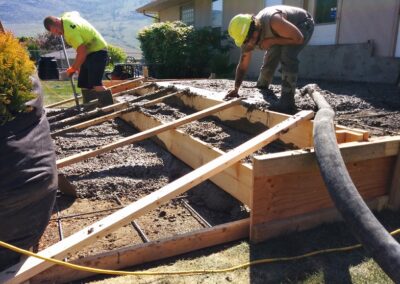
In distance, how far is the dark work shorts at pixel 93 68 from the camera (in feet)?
18.8

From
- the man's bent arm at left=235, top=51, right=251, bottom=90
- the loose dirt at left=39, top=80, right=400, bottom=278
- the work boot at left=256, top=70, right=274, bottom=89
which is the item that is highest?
the man's bent arm at left=235, top=51, right=251, bottom=90

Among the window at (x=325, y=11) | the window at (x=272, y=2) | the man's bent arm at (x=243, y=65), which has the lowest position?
the man's bent arm at (x=243, y=65)

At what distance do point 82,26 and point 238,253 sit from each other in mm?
4464

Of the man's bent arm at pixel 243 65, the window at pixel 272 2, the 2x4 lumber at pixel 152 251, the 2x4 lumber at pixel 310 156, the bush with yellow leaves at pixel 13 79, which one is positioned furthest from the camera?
the window at pixel 272 2

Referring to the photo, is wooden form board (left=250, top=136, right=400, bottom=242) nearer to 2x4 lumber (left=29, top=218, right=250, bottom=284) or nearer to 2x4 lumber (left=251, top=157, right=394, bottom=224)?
2x4 lumber (left=251, top=157, right=394, bottom=224)

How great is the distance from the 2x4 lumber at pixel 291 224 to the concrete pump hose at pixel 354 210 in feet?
2.00

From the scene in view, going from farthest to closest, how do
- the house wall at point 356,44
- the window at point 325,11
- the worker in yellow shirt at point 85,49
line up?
the window at point 325,11 < the house wall at point 356,44 < the worker in yellow shirt at point 85,49

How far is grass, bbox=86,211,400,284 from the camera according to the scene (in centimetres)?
206

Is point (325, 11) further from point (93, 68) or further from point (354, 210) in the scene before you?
point (354, 210)

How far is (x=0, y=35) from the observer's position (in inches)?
79.6

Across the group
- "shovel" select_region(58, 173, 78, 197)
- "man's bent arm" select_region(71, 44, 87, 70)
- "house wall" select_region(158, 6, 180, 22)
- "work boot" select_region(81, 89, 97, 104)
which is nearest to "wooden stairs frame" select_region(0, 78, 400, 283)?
"shovel" select_region(58, 173, 78, 197)

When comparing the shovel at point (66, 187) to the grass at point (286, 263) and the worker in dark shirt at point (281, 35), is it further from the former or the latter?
the worker in dark shirt at point (281, 35)

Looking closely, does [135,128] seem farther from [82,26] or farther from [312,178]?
[312,178]

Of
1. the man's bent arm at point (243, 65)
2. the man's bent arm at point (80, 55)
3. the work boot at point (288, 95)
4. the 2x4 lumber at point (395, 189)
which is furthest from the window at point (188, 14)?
the 2x4 lumber at point (395, 189)
